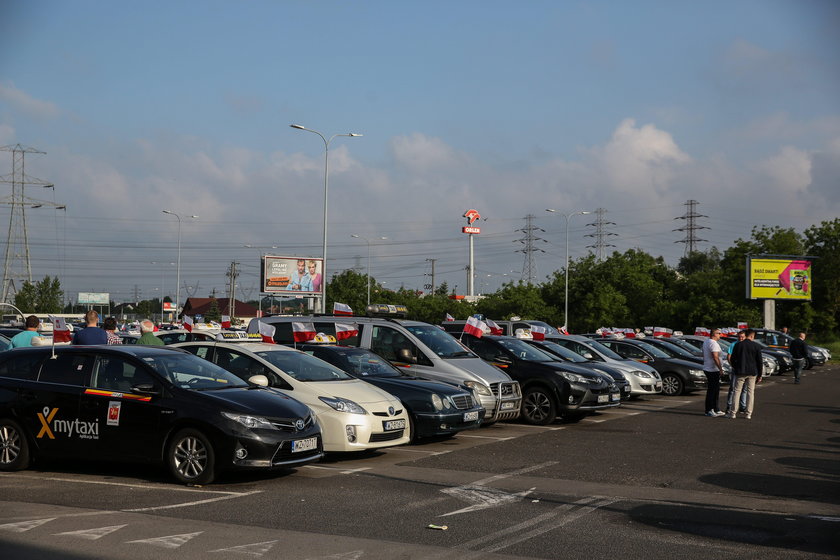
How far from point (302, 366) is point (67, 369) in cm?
304

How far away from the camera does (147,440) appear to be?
9.95m

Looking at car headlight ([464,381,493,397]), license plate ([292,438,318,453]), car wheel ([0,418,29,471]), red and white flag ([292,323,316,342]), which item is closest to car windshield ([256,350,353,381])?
license plate ([292,438,318,453])

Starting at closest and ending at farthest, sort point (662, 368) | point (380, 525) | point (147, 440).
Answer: point (380, 525)
point (147, 440)
point (662, 368)

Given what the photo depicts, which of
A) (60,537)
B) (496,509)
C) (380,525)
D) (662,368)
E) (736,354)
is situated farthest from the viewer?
(662,368)

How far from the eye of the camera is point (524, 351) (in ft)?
58.1

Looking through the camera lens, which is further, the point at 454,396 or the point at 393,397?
the point at 454,396

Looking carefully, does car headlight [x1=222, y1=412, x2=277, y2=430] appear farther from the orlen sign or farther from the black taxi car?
the orlen sign

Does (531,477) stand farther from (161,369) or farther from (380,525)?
(161,369)

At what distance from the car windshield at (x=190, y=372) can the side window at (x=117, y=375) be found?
154 mm

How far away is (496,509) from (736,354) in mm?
11045

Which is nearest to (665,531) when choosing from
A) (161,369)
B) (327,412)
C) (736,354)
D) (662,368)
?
(327,412)

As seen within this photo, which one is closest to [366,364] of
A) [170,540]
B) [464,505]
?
[464,505]

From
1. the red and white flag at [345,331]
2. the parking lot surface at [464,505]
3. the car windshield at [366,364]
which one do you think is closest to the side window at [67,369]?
the parking lot surface at [464,505]

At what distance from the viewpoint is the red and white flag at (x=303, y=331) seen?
1630 cm
